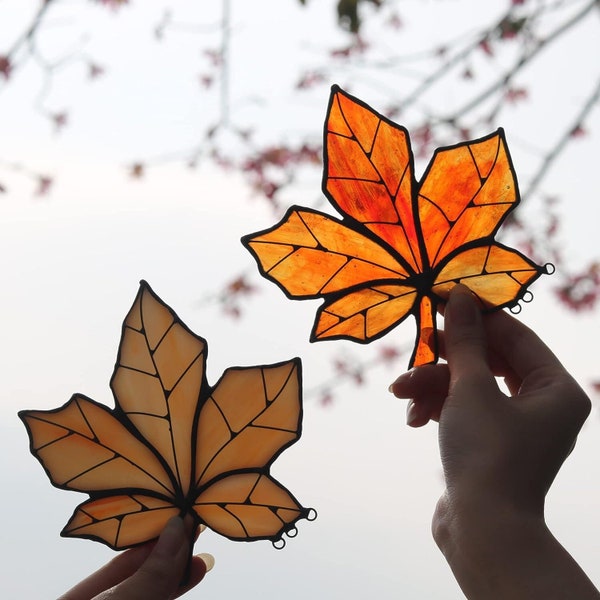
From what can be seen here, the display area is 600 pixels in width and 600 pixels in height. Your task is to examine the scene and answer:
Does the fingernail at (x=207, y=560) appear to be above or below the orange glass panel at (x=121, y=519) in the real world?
below

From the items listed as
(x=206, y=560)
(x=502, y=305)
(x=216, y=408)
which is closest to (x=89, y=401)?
(x=216, y=408)

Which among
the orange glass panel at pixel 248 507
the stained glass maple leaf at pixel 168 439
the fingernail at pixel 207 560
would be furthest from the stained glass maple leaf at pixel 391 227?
the fingernail at pixel 207 560

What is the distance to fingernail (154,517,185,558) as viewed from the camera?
1.11 metres

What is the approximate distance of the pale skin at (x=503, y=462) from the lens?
1.01 m

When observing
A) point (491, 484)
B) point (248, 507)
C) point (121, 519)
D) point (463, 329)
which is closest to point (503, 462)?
point (491, 484)

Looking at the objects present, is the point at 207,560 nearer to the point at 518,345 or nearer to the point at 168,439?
the point at 168,439

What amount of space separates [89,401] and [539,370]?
88 cm

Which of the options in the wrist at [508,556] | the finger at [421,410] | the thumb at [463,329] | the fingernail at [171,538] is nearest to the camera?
the wrist at [508,556]

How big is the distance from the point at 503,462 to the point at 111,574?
2.52ft

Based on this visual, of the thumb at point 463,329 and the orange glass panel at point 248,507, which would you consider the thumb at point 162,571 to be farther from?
the thumb at point 463,329

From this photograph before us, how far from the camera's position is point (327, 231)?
4.06ft

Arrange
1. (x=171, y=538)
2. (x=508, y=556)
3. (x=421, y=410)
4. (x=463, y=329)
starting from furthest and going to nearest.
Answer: (x=421, y=410), (x=463, y=329), (x=171, y=538), (x=508, y=556)

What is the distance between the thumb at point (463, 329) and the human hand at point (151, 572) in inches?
23.8

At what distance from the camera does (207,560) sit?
1.31m
